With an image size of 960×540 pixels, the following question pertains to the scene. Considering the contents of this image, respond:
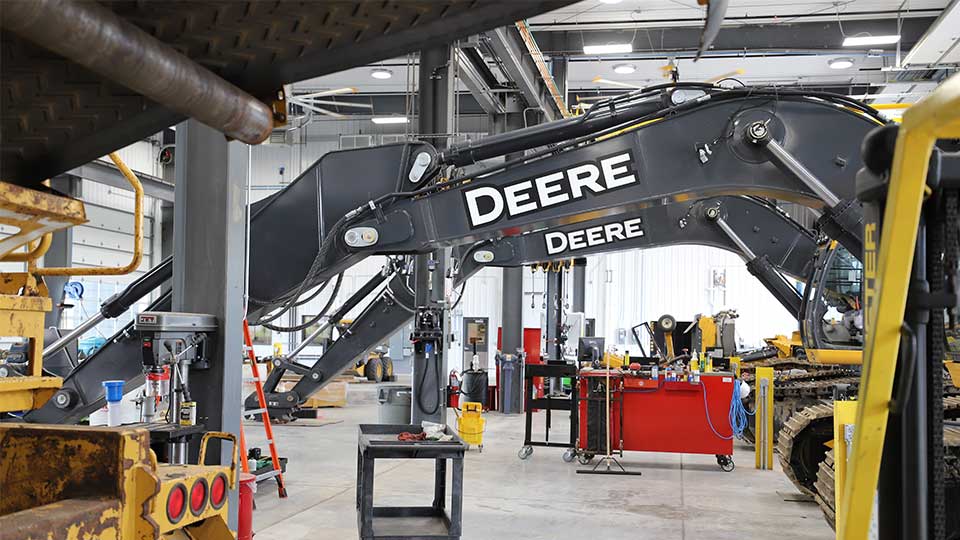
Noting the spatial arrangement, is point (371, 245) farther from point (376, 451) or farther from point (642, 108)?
point (642, 108)

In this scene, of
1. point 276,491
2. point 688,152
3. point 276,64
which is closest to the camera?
point 276,64

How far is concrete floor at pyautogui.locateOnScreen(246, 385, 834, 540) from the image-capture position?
27.3 ft

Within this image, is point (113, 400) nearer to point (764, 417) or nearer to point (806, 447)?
point (806, 447)

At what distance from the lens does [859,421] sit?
7.06ft

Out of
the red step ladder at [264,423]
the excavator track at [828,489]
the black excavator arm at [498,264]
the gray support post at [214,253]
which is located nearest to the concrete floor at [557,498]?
the red step ladder at [264,423]

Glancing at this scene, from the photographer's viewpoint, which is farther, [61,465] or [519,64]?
[519,64]

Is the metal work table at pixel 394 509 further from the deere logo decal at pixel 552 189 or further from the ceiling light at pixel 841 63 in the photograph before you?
the ceiling light at pixel 841 63

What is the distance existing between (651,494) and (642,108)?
4.88 metres

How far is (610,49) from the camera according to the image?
17.0 m

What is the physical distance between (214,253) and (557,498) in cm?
491

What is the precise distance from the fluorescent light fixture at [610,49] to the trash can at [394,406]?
7.51m

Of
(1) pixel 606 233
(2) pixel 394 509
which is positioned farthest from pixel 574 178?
(1) pixel 606 233

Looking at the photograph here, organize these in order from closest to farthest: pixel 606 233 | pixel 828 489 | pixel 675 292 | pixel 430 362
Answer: pixel 828 489 < pixel 606 233 < pixel 430 362 < pixel 675 292

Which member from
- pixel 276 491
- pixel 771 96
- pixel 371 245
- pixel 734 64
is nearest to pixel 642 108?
pixel 771 96
